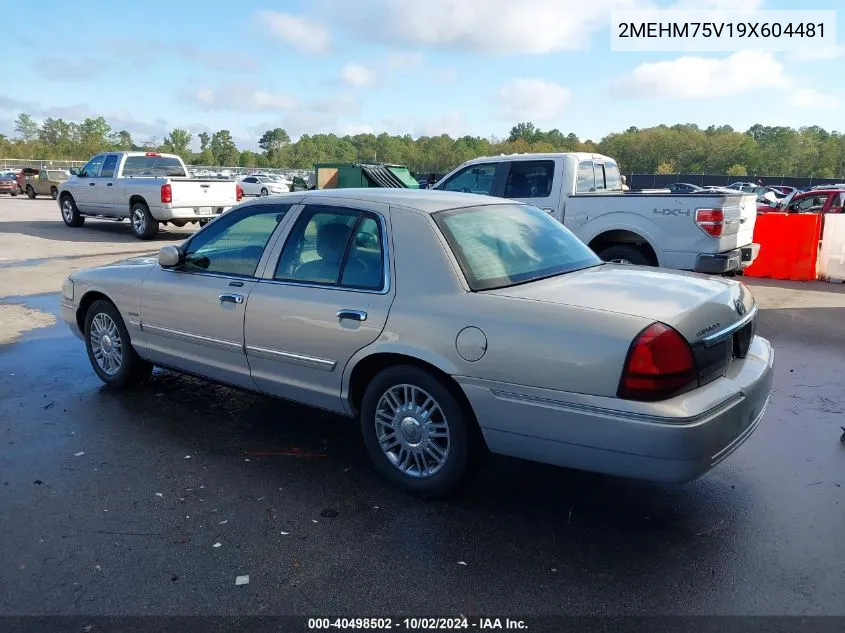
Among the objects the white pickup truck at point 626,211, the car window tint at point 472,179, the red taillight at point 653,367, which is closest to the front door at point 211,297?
the red taillight at point 653,367

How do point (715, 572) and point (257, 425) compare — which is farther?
point (257, 425)

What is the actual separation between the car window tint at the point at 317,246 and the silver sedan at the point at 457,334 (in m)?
0.01

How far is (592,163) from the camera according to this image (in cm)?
980

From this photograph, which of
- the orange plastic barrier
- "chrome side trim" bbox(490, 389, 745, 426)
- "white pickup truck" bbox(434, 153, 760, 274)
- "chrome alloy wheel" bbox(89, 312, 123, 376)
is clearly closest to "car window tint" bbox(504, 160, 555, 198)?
"white pickup truck" bbox(434, 153, 760, 274)

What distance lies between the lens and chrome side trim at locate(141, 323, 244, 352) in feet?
14.3

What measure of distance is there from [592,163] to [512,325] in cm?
727

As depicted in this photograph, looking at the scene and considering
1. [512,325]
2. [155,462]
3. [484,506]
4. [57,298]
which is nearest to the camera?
[512,325]

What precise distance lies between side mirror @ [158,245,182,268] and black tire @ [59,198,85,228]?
49.7 feet

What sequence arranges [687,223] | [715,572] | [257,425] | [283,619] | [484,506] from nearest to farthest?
[283,619] → [715,572] → [484,506] → [257,425] → [687,223]

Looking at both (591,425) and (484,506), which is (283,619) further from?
(591,425)

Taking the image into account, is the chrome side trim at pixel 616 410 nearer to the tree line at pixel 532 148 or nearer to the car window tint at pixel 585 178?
the car window tint at pixel 585 178

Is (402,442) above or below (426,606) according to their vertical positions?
above

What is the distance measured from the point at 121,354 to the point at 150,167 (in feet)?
41.0

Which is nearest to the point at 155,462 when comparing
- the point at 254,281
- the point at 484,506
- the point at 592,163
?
the point at 254,281
